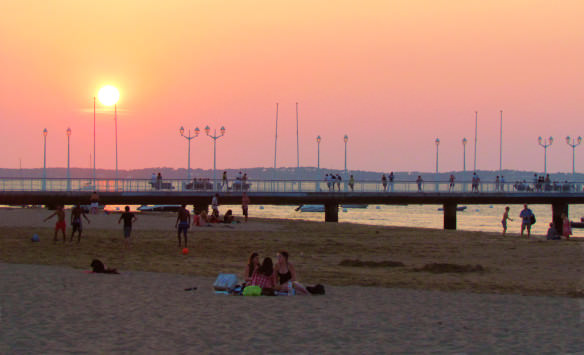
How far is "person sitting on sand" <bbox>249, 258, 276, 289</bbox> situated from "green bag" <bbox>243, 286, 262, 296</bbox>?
0.15 m

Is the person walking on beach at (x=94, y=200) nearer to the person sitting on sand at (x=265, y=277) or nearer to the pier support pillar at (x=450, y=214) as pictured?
the pier support pillar at (x=450, y=214)

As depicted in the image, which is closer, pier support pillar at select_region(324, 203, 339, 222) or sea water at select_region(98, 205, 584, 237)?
pier support pillar at select_region(324, 203, 339, 222)

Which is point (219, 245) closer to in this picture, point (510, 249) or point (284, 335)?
point (510, 249)

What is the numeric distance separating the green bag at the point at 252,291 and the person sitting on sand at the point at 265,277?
0.15m

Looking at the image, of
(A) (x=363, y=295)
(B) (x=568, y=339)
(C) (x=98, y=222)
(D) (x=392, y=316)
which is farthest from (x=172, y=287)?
(C) (x=98, y=222)

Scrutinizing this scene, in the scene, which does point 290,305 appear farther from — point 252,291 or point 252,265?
point 252,265

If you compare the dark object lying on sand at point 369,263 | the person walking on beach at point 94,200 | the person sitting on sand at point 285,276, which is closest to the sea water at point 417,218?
the person walking on beach at point 94,200

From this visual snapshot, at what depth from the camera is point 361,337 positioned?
34.0 feet

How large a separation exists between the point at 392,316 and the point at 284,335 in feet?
8.26

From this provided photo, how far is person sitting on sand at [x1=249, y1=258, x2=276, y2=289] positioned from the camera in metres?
14.7

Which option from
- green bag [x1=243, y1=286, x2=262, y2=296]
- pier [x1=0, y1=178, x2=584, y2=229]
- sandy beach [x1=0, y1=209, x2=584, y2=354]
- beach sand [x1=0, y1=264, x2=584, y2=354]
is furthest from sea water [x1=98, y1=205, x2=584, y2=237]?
beach sand [x1=0, y1=264, x2=584, y2=354]

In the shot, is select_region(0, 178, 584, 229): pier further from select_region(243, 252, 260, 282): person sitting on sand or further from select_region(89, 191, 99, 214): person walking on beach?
select_region(243, 252, 260, 282): person sitting on sand

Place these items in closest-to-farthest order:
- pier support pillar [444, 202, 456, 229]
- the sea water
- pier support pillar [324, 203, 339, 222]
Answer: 1. pier support pillar [324, 203, 339, 222]
2. pier support pillar [444, 202, 456, 229]
3. the sea water

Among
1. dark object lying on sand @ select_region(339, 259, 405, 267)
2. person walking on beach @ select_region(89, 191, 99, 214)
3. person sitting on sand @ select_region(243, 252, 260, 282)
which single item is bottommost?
dark object lying on sand @ select_region(339, 259, 405, 267)
